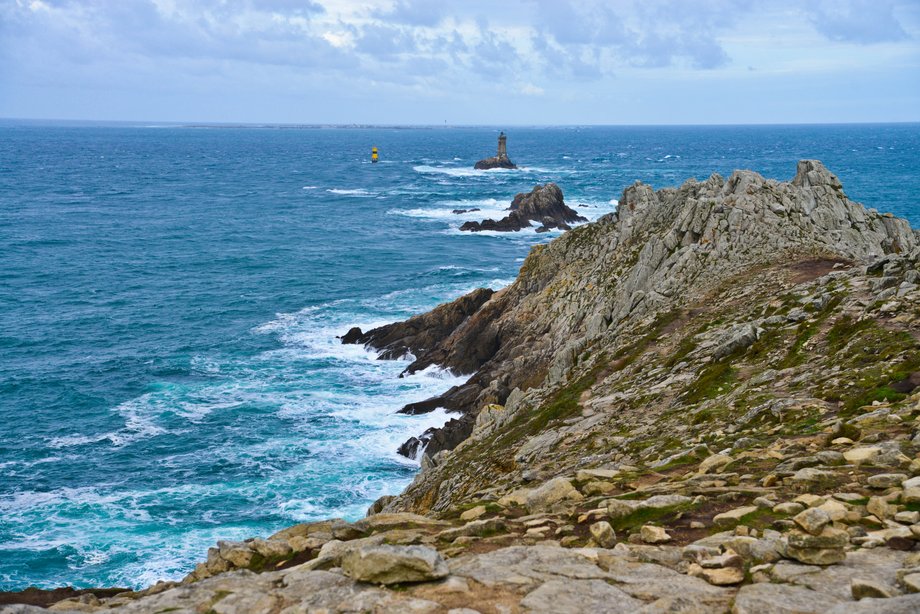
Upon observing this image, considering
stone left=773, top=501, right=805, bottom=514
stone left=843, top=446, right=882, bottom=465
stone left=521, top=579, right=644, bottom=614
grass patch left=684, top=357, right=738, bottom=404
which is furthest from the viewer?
grass patch left=684, top=357, right=738, bottom=404

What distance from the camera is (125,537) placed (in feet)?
110

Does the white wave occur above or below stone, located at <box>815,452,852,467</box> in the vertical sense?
above

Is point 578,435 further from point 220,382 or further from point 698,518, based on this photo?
point 220,382

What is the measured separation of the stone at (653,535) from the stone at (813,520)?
1.62 m

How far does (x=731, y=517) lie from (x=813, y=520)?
1125 mm

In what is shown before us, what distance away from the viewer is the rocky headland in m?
8.68

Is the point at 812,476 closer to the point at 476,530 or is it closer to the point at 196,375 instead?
the point at 476,530

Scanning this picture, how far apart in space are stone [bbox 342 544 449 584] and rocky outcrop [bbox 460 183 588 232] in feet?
338

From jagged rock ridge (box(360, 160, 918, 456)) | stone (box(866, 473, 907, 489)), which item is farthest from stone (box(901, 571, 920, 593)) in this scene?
jagged rock ridge (box(360, 160, 918, 456))

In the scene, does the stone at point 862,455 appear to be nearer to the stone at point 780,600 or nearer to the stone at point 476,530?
the stone at point 780,600

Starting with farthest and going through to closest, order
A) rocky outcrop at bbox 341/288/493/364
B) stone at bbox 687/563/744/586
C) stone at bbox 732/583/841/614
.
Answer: rocky outcrop at bbox 341/288/493/364, stone at bbox 687/563/744/586, stone at bbox 732/583/841/614

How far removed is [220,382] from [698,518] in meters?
46.6

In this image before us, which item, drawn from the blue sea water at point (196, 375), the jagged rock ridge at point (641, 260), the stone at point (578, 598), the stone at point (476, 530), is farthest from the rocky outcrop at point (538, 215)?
the stone at point (578, 598)

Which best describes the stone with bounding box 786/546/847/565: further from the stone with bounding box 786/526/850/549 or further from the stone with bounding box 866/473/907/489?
the stone with bounding box 866/473/907/489
